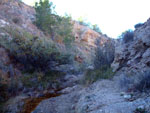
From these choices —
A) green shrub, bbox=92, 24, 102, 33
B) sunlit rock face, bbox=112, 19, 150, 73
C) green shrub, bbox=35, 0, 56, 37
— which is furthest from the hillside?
green shrub, bbox=92, 24, 102, 33

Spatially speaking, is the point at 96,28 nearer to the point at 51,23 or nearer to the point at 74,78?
the point at 51,23

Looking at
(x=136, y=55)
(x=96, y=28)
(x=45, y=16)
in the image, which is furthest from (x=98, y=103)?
(x=96, y=28)

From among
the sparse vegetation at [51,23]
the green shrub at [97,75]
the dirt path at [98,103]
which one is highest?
the sparse vegetation at [51,23]

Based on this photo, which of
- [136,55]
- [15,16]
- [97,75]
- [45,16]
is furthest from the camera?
[45,16]

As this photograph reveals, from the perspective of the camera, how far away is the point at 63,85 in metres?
10.3

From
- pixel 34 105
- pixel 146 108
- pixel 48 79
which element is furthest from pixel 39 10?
pixel 146 108

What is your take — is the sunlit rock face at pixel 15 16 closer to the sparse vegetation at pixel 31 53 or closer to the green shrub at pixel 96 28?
the sparse vegetation at pixel 31 53

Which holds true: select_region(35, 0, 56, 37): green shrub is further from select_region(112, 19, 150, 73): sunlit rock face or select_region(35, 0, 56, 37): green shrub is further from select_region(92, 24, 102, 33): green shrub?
select_region(112, 19, 150, 73): sunlit rock face

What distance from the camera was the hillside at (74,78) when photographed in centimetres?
456

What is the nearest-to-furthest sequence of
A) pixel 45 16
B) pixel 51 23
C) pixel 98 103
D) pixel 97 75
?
1. pixel 98 103
2. pixel 97 75
3. pixel 45 16
4. pixel 51 23

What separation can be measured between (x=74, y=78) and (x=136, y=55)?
196 inches

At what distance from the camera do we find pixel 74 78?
11.0 m

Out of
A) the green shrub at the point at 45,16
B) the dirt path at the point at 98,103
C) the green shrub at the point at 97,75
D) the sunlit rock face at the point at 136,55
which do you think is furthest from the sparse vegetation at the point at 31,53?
the green shrub at the point at 45,16

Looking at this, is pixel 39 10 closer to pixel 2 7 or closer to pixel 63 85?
pixel 2 7
